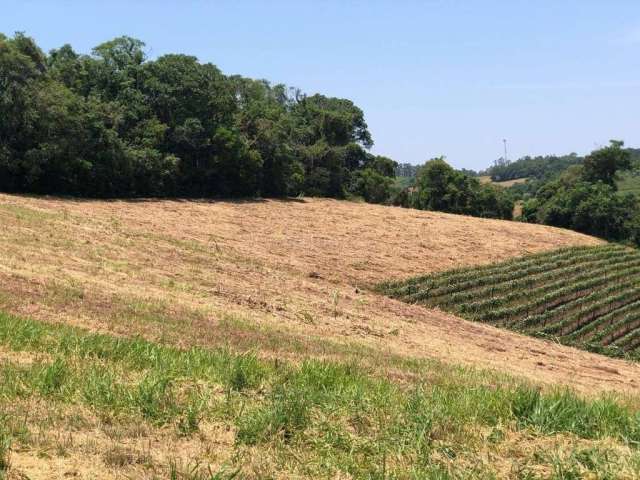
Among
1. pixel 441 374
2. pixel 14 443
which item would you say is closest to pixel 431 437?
pixel 14 443

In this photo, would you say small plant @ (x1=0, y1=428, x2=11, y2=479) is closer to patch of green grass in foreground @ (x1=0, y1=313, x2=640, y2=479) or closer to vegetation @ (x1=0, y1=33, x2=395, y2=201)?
patch of green grass in foreground @ (x1=0, y1=313, x2=640, y2=479)

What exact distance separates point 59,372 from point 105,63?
135 feet

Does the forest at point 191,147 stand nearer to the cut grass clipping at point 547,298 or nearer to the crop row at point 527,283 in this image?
the crop row at point 527,283

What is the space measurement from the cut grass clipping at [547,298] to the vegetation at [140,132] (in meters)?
19.6

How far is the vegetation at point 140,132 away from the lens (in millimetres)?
32963

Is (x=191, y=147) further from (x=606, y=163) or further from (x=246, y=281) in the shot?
(x=606, y=163)

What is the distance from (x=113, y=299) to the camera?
13289 millimetres

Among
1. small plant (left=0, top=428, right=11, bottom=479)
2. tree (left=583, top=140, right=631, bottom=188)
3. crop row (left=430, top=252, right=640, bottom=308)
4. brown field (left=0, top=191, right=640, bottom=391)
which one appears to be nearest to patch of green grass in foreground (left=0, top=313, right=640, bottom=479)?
small plant (left=0, top=428, right=11, bottom=479)

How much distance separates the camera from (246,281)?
19.9m

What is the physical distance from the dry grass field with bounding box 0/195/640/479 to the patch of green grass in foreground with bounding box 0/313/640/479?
6.7 inches

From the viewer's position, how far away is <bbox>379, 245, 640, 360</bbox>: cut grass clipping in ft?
83.8

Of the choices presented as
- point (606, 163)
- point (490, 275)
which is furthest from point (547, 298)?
point (606, 163)

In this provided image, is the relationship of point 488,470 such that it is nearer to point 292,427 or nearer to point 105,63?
point 292,427

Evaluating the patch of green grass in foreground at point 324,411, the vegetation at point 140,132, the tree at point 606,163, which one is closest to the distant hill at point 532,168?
the tree at point 606,163
